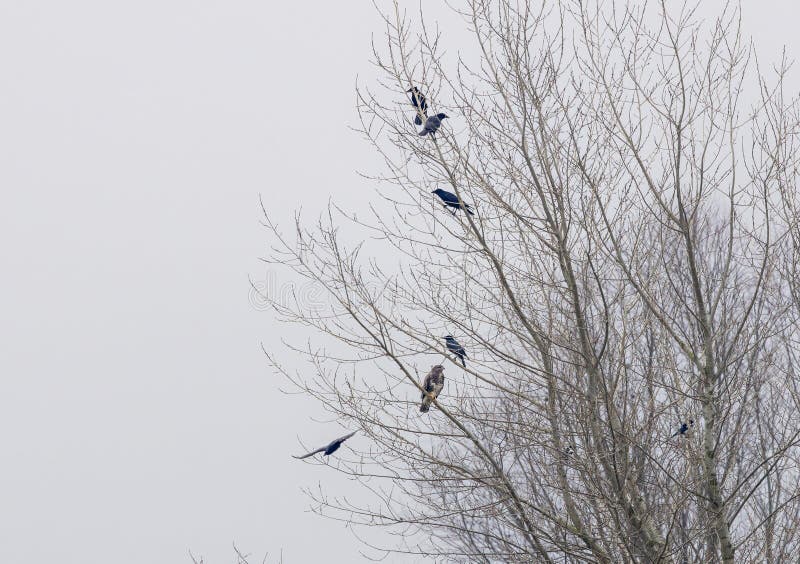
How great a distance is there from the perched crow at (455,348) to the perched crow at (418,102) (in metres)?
1.31

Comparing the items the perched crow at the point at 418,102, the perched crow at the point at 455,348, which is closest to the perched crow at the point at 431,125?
the perched crow at the point at 418,102

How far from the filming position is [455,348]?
193 inches

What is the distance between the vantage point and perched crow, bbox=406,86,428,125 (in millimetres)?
4867

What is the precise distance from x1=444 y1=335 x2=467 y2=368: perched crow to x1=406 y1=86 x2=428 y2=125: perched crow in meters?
1.31

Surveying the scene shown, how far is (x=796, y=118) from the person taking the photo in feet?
17.5

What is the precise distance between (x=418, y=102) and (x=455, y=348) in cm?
148

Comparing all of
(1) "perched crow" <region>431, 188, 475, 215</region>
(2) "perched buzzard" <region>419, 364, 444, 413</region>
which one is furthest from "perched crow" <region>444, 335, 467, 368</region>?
(1) "perched crow" <region>431, 188, 475, 215</region>

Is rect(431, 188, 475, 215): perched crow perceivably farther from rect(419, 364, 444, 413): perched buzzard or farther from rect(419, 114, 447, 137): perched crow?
rect(419, 364, 444, 413): perched buzzard

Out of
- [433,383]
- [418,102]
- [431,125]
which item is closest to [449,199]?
[431,125]

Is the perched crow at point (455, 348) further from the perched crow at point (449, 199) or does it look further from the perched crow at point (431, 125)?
the perched crow at point (431, 125)

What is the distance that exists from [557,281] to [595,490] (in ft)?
4.11

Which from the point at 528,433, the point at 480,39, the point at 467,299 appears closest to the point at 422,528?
the point at 528,433

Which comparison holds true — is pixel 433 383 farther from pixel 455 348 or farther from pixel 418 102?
pixel 418 102

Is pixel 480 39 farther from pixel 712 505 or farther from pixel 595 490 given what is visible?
pixel 712 505
